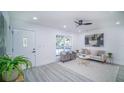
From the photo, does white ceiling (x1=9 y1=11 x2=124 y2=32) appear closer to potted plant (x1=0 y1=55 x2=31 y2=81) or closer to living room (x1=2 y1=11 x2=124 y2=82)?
living room (x1=2 y1=11 x2=124 y2=82)

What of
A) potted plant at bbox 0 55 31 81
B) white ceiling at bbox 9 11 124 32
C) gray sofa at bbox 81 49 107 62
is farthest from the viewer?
gray sofa at bbox 81 49 107 62

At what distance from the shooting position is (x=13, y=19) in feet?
5.08

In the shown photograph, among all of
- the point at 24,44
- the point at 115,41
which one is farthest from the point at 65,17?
the point at 115,41

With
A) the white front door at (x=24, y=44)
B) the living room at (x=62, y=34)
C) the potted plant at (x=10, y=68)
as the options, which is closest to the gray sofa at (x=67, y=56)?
the living room at (x=62, y=34)

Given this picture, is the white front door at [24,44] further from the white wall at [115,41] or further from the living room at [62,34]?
the white wall at [115,41]

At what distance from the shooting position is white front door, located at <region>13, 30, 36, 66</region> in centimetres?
157

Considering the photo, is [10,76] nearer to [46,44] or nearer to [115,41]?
[46,44]

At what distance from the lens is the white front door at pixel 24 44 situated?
1.57 metres

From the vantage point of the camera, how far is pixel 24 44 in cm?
166

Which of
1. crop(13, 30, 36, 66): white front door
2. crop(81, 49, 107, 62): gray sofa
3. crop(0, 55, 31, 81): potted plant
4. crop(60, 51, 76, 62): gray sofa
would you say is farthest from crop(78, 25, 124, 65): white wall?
crop(0, 55, 31, 81): potted plant

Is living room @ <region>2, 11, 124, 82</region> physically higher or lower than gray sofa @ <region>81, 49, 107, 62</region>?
higher
